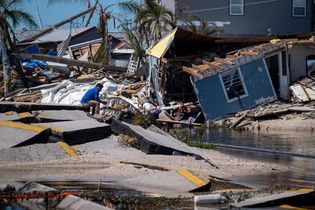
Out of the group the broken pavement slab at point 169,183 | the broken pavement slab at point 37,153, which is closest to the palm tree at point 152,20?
the broken pavement slab at point 37,153

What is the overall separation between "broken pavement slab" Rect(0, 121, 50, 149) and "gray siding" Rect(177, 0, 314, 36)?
90.2 ft

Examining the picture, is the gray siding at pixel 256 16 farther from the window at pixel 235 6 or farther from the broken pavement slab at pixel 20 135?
the broken pavement slab at pixel 20 135

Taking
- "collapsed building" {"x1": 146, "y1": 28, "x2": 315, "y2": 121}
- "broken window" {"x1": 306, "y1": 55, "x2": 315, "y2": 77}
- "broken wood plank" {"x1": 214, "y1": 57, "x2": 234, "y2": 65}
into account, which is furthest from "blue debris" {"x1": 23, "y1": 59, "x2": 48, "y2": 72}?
"broken window" {"x1": 306, "y1": 55, "x2": 315, "y2": 77}

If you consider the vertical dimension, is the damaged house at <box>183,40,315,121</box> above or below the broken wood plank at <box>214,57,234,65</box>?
below

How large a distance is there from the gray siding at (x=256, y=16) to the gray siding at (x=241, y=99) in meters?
11.6

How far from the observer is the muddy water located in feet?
39.8

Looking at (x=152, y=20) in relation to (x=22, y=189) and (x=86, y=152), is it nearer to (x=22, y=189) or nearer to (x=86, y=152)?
(x=86, y=152)

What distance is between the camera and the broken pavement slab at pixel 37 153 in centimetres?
1291

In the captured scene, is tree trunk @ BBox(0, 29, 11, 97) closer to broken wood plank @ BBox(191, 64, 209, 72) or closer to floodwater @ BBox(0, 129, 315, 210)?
broken wood plank @ BBox(191, 64, 209, 72)

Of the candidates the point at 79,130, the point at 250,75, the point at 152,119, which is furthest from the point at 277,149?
the point at 250,75

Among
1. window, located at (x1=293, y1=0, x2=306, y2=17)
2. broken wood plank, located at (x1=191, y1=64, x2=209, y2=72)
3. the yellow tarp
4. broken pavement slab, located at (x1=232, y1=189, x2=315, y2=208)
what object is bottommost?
broken pavement slab, located at (x1=232, y1=189, x2=315, y2=208)

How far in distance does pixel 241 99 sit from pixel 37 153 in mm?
18033

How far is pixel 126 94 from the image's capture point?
1257 inches

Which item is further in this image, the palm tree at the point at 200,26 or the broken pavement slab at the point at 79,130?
the palm tree at the point at 200,26
